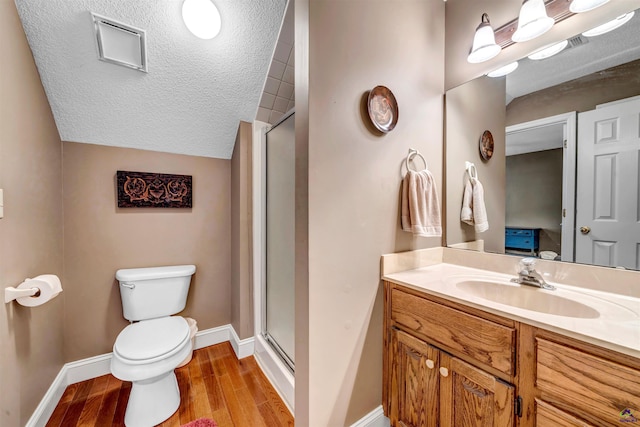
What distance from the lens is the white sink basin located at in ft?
2.86

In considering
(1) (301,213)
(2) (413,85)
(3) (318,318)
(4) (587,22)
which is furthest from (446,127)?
(3) (318,318)

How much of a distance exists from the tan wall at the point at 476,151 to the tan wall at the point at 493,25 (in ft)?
0.26

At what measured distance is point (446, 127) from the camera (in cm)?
156

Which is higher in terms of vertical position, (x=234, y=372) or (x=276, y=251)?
(x=276, y=251)

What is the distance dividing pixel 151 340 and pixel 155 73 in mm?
1600

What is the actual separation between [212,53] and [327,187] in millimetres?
1175

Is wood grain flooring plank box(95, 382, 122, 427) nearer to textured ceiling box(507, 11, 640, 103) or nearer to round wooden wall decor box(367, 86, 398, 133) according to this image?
round wooden wall decor box(367, 86, 398, 133)

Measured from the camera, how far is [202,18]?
1365mm

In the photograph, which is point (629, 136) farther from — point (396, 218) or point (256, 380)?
point (256, 380)

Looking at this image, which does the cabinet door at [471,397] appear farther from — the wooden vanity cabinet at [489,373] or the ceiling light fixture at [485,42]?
the ceiling light fixture at [485,42]

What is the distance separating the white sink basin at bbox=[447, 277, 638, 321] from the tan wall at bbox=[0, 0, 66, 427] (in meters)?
2.04

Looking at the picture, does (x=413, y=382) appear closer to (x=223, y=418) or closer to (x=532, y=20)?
(x=223, y=418)

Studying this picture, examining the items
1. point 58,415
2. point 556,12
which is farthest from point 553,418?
point 58,415

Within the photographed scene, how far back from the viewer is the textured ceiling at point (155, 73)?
48.1 inches
